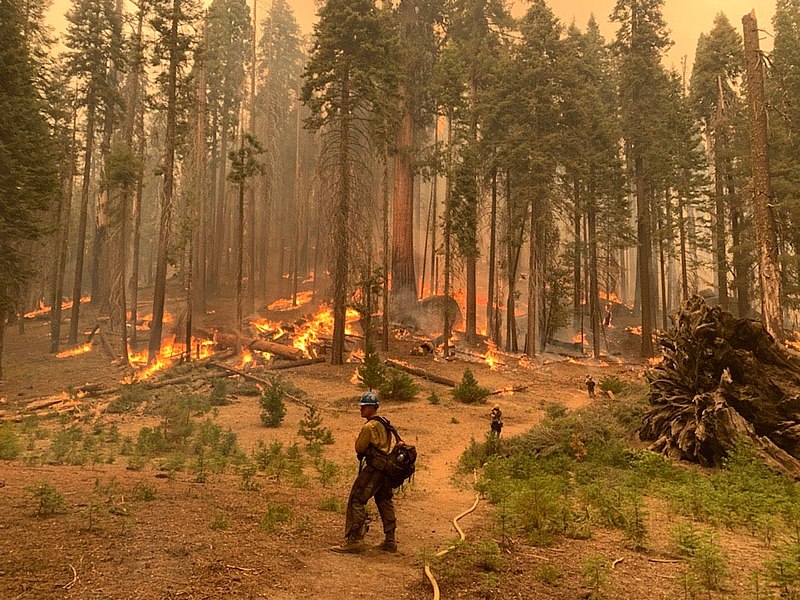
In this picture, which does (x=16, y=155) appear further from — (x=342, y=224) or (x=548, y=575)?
(x=548, y=575)

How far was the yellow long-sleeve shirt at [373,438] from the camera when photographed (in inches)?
236

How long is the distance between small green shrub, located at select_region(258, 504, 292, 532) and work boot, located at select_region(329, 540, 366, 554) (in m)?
0.94

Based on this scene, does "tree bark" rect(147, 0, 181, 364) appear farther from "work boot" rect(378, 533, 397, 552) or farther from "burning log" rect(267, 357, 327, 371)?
→ "work boot" rect(378, 533, 397, 552)

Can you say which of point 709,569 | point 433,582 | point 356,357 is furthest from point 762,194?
point 356,357

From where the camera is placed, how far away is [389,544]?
19.4 feet

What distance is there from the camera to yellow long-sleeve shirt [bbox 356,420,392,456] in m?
5.99

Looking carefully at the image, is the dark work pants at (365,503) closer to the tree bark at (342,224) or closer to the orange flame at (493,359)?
the tree bark at (342,224)

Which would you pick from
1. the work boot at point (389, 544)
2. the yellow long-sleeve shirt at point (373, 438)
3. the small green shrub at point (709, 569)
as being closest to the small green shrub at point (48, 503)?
the yellow long-sleeve shirt at point (373, 438)

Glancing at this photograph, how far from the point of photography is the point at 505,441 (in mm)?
11961

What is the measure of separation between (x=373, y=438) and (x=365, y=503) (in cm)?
79

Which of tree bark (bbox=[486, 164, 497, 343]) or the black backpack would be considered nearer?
the black backpack

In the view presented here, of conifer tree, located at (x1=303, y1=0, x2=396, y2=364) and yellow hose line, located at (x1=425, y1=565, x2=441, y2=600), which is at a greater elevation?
conifer tree, located at (x1=303, y1=0, x2=396, y2=364)

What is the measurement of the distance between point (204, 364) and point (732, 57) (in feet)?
118

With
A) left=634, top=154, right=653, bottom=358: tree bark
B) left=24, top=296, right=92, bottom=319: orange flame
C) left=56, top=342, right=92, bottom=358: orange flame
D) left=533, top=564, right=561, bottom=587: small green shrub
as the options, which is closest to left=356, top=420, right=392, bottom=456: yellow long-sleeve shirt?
left=533, top=564, right=561, bottom=587: small green shrub
